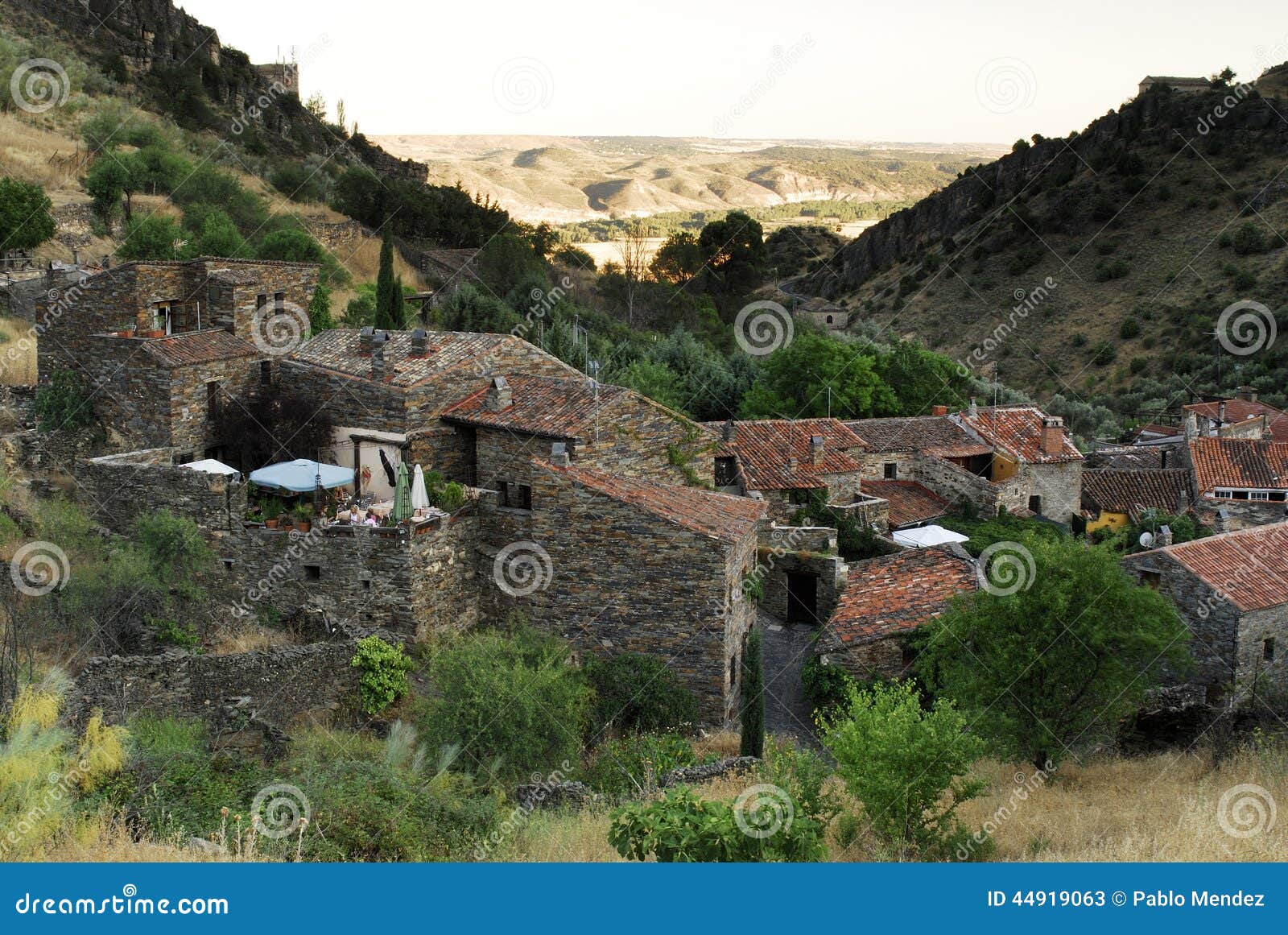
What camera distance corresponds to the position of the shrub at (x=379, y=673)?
677 inches

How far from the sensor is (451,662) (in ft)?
52.9

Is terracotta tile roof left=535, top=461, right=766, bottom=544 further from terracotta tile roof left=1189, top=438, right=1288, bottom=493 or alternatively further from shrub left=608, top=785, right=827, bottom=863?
terracotta tile roof left=1189, top=438, right=1288, bottom=493

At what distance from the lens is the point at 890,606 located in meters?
22.4

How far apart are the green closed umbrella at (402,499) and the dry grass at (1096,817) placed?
21.5ft

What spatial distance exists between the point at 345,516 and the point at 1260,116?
A: 229 feet

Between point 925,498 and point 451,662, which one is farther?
point 925,498

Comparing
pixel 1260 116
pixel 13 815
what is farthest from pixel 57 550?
pixel 1260 116

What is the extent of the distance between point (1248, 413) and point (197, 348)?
118 ft

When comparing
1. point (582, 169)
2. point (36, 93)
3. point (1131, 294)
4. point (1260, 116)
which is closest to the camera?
point (36, 93)

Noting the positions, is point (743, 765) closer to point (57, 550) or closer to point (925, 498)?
point (57, 550)

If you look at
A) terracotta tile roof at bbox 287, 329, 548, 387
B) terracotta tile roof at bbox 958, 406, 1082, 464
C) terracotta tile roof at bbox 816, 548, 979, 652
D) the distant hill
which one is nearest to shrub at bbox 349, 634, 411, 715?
terracotta tile roof at bbox 287, 329, 548, 387

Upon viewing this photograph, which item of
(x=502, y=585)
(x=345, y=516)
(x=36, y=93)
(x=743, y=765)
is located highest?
(x=36, y=93)

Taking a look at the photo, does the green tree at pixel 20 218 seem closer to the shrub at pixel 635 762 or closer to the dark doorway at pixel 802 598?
the dark doorway at pixel 802 598

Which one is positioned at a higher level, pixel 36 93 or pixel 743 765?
pixel 36 93
